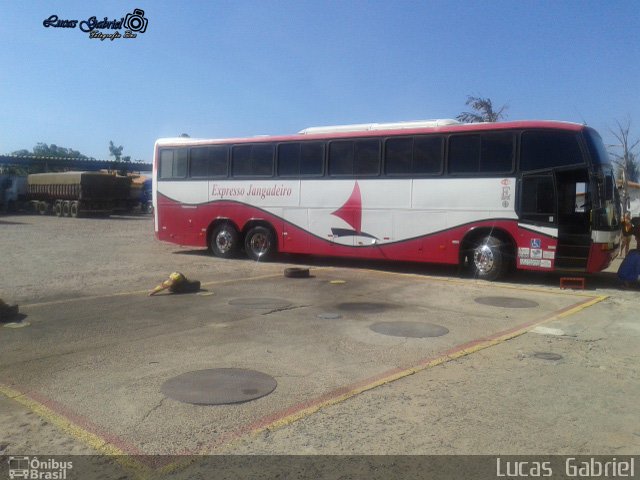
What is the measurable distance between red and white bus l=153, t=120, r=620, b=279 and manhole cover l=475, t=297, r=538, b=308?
6.82 feet

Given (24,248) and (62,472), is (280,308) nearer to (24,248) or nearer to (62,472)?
(62,472)

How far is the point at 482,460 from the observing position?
3.95 metres

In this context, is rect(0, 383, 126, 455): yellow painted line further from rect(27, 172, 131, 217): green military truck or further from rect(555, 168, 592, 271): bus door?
rect(27, 172, 131, 217): green military truck

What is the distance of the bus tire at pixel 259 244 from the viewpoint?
16391 mm

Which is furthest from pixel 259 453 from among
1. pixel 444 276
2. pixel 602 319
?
pixel 444 276

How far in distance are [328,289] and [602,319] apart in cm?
491

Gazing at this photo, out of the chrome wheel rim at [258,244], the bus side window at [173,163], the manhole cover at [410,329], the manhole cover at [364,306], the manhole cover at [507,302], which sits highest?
the bus side window at [173,163]

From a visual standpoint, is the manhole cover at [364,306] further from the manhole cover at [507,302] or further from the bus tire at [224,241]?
the bus tire at [224,241]

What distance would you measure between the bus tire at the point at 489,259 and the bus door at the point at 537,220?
0.45 metres

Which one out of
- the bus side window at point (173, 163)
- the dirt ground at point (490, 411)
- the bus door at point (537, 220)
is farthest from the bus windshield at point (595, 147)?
the bus side window at point (173, 163)

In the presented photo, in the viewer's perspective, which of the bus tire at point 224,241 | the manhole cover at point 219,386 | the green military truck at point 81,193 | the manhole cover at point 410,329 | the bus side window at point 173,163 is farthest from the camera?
the green military truck at point 81,193


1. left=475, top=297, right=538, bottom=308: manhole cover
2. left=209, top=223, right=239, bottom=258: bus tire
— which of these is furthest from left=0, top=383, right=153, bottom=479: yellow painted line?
left=209, top=223, right=239, bottom=258: bus tire

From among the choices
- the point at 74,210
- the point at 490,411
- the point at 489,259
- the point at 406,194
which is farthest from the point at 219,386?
the point at 74,210

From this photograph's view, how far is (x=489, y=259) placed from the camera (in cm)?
1295
